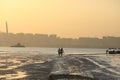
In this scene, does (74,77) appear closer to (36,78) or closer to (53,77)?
(53,77)

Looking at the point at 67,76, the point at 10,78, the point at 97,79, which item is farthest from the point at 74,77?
the point at 10,78

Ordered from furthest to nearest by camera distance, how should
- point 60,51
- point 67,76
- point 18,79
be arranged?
point 60,51
point 18,79
point 67,76

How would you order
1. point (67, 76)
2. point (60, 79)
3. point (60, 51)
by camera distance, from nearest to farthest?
point (60, 79) → point (67, 76) → point (60, 51)

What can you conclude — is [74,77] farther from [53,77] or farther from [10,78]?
[10,78]

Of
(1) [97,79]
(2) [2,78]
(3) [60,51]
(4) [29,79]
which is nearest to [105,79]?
(1) [97,79]

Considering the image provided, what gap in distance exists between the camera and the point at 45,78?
35.9 meters

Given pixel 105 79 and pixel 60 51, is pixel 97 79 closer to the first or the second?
pixel 105 79

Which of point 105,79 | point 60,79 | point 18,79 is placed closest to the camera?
point 60,79

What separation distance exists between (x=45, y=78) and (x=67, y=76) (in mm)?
4457

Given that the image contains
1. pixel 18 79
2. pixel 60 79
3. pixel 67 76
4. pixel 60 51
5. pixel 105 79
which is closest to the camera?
pixel 60 79

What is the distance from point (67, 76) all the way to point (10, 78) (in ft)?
23.5

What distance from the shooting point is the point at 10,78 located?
117 feet

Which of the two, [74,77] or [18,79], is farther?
[18,79]

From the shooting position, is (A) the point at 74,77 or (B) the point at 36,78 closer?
(A) the point at 74,77
